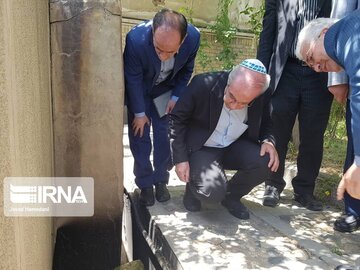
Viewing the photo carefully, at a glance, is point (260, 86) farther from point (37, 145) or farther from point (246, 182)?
point (37, 145)

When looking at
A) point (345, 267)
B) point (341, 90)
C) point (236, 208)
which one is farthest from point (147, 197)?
point (341, 90)

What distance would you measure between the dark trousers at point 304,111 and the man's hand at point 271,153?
0.26m

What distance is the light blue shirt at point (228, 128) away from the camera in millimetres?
2885

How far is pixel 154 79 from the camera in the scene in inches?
120

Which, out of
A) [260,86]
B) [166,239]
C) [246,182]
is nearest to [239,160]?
[246,182]

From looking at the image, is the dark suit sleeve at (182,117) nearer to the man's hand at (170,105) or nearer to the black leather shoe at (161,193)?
the man's hand at (170,105)

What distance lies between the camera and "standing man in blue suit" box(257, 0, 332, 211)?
2.97 meters

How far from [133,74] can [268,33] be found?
1.15 metres

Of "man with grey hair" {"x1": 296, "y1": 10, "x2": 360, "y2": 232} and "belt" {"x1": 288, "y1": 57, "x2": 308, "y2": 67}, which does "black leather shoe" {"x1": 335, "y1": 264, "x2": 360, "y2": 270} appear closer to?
"man with grey hair" {"x1": 296, "y1": 10, "x2": 360, "y2": 232}

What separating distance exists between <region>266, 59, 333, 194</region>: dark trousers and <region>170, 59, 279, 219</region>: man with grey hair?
0.57ft

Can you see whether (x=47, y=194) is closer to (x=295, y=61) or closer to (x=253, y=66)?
(x=253, y=66)

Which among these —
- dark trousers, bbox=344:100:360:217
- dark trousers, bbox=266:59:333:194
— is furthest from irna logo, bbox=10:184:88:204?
dark trousers, bbox=344:100:360:217

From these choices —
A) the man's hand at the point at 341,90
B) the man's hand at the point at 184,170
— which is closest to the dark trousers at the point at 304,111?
the man's hand at the point at 341,90

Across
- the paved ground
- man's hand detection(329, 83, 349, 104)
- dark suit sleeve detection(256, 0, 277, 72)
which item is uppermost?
dark suit sleeve detection(256, 0, 277, 72)
